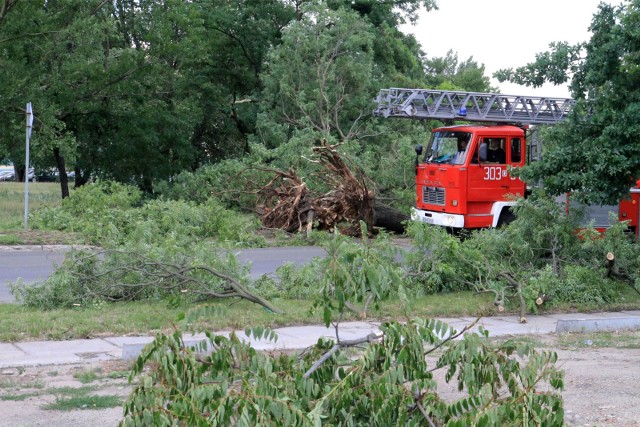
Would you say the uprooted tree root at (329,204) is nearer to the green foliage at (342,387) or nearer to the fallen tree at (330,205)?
the fallen tree at (330,205)

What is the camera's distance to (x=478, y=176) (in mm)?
A: 19438

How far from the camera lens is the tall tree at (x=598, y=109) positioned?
12.8m

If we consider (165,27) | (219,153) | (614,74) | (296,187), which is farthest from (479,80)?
(614,74)

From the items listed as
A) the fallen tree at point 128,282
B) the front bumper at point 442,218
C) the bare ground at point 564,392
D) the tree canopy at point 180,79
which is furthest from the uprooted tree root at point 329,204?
the bare ground at point 564,392

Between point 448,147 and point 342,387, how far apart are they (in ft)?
52.7

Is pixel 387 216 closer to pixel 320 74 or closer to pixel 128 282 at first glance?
pixel 320 74

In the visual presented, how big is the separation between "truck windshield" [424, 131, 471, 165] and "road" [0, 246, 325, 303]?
364 centimetres

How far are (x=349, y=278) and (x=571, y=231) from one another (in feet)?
31.7

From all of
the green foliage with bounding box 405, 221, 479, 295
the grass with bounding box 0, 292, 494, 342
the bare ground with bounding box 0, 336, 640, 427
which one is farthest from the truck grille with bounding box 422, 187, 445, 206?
the bare ground with bounding box 0, 336, 640, 427

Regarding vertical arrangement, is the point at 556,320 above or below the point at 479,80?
below

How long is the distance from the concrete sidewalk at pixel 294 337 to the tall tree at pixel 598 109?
2.18 meters

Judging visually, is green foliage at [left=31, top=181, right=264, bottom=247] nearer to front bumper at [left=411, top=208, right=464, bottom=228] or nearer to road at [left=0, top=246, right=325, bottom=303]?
road at [left=0, top=246, right=325, bottom=303]

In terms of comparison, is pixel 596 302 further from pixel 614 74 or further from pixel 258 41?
pixel 258 41

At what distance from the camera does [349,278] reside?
15.2 ft
